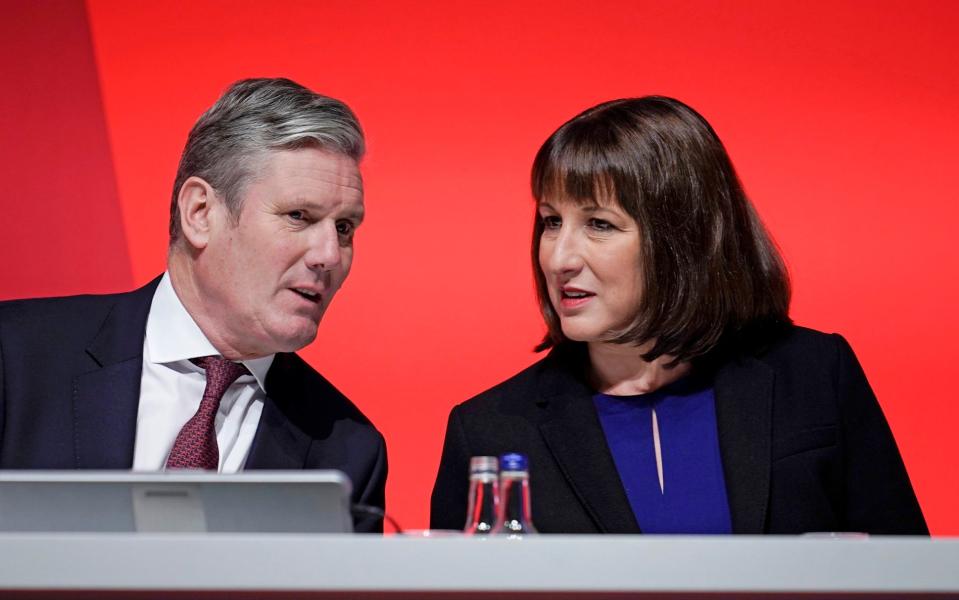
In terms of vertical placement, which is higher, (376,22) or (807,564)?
(376,22)

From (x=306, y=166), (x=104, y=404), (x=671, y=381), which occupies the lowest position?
(x=671, y=381)

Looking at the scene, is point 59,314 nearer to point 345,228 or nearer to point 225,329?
point 225,329

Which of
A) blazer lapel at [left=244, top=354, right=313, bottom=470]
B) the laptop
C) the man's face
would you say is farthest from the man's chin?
the laptop

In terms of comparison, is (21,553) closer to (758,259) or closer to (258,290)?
(258,290)

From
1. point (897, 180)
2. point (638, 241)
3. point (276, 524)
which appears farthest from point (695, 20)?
point (276, 524)

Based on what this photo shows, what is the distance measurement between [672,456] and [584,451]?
0.16 metres

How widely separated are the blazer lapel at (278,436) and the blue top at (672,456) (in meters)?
0.58

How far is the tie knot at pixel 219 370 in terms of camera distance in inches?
84.8

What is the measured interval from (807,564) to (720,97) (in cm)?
204

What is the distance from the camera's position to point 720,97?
9.63 ft

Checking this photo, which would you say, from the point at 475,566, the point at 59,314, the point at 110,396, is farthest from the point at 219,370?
the point at 475,566

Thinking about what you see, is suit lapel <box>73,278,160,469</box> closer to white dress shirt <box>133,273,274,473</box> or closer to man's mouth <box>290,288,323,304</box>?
white dress shirt <box>133,273,274,473</box>

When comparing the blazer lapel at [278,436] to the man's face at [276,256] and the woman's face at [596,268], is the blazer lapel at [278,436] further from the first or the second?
the woman's face at [596,268]

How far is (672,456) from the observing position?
84.3 inches
